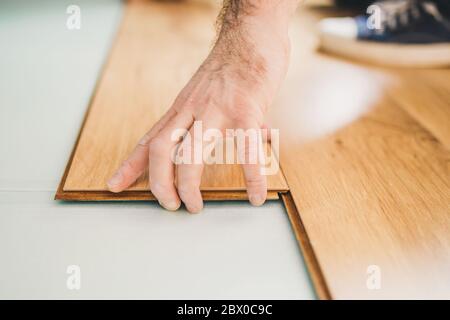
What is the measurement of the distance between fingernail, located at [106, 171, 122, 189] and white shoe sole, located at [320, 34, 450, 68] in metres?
1.16

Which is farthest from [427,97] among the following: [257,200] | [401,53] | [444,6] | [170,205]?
[170,205]

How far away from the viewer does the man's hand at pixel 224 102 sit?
2.63 ft

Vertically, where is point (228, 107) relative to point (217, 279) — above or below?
above

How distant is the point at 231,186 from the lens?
88 centimetres

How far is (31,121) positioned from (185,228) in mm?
584

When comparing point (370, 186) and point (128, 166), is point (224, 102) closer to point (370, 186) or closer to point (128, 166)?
point (128, 166)

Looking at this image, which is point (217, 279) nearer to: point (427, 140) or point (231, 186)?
point (231, 186)

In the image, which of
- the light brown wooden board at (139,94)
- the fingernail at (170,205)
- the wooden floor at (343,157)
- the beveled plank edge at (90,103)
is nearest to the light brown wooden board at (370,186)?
the wooden floor at (343,157)

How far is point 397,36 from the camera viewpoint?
1.68 meters

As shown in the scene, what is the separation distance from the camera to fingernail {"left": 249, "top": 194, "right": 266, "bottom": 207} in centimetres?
84

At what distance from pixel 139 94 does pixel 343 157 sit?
62cm

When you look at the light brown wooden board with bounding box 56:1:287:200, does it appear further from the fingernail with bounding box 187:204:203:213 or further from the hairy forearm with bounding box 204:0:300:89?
the hairy forearm with bounding box 204:0:300:89

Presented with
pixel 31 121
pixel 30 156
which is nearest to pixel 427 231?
pixel 30 156
